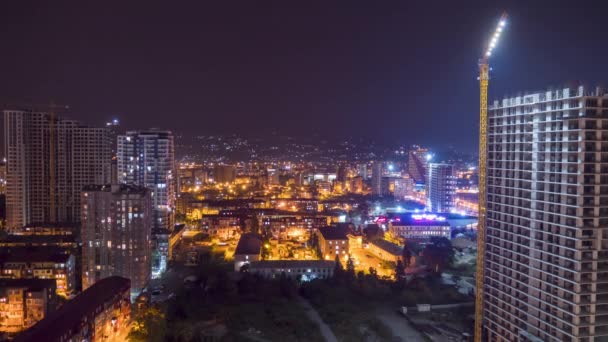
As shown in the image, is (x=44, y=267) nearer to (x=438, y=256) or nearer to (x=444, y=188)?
(x=438, y=256)

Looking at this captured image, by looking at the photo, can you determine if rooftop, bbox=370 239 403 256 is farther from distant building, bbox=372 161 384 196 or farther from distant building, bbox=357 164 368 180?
distant building, bbox=357 164 368 180

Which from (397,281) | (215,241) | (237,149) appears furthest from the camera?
(237,149)

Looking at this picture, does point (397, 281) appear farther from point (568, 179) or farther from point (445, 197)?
point (445, 197)

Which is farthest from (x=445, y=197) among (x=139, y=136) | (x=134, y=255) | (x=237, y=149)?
(x=237, y=149)

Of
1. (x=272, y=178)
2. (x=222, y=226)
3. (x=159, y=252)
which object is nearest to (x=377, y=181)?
(x=272, y=178)

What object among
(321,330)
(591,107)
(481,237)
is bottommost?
(321,330)

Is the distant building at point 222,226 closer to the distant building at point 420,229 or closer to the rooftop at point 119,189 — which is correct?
the distant building at point 420,229

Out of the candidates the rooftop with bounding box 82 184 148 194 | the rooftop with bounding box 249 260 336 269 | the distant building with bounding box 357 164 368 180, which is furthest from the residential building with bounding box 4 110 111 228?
the distant building with bounding box 357 164 368 180
